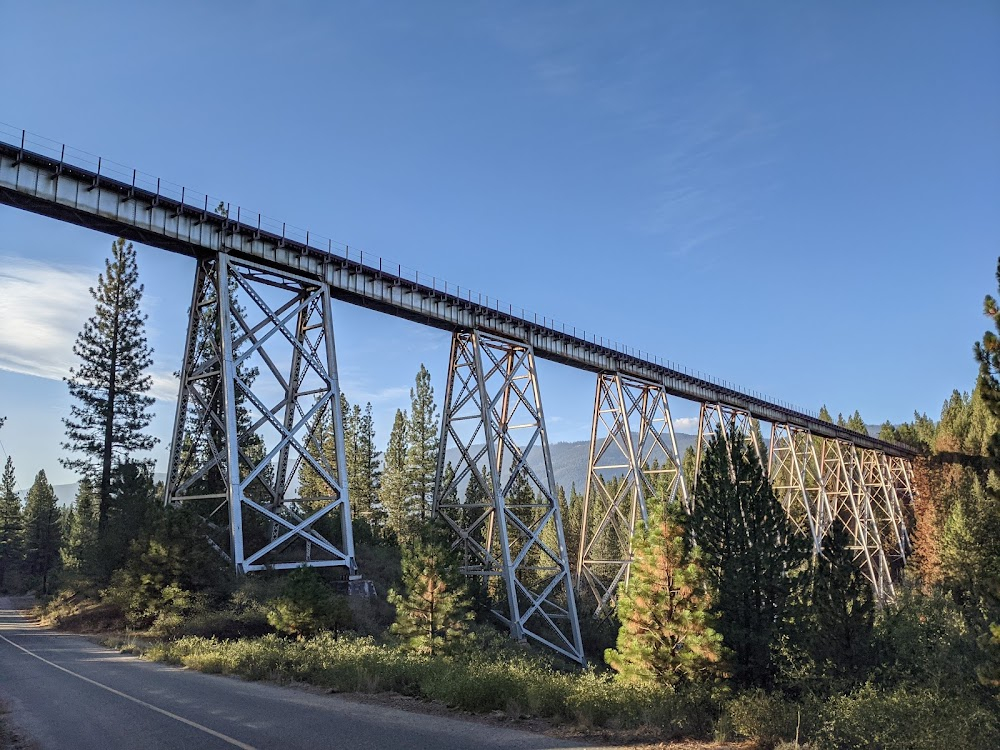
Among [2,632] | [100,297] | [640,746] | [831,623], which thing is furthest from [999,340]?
[100,297]

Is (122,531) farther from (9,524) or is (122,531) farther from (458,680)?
(9,524)

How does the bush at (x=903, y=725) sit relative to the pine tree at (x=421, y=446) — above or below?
below

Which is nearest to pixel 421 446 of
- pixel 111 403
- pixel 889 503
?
pixel 111 403

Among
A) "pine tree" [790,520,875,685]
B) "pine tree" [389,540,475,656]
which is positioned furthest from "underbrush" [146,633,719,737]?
"pine tree" [790,520,875,685]

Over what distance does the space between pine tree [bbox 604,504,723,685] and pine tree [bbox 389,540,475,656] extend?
4.98 meters

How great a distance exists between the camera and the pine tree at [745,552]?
12289 millimetres

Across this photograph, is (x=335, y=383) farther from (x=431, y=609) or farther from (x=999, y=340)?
(x=999, y=340)

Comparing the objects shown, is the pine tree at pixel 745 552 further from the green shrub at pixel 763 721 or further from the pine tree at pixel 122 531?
the pine tree at pixel 122 531

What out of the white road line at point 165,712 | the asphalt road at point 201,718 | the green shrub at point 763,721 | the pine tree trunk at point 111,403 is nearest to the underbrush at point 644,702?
the green shrub at point 763,721

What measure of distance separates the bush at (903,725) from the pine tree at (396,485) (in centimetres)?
3640

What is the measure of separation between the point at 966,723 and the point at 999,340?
482cm

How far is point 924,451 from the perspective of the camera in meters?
63.7

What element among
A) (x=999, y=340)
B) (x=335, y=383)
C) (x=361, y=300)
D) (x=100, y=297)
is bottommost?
(x=999, y=340)

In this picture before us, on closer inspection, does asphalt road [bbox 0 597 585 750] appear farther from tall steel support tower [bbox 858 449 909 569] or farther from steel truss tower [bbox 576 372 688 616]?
tall steel support tower [bbox 858 449 909 569]
